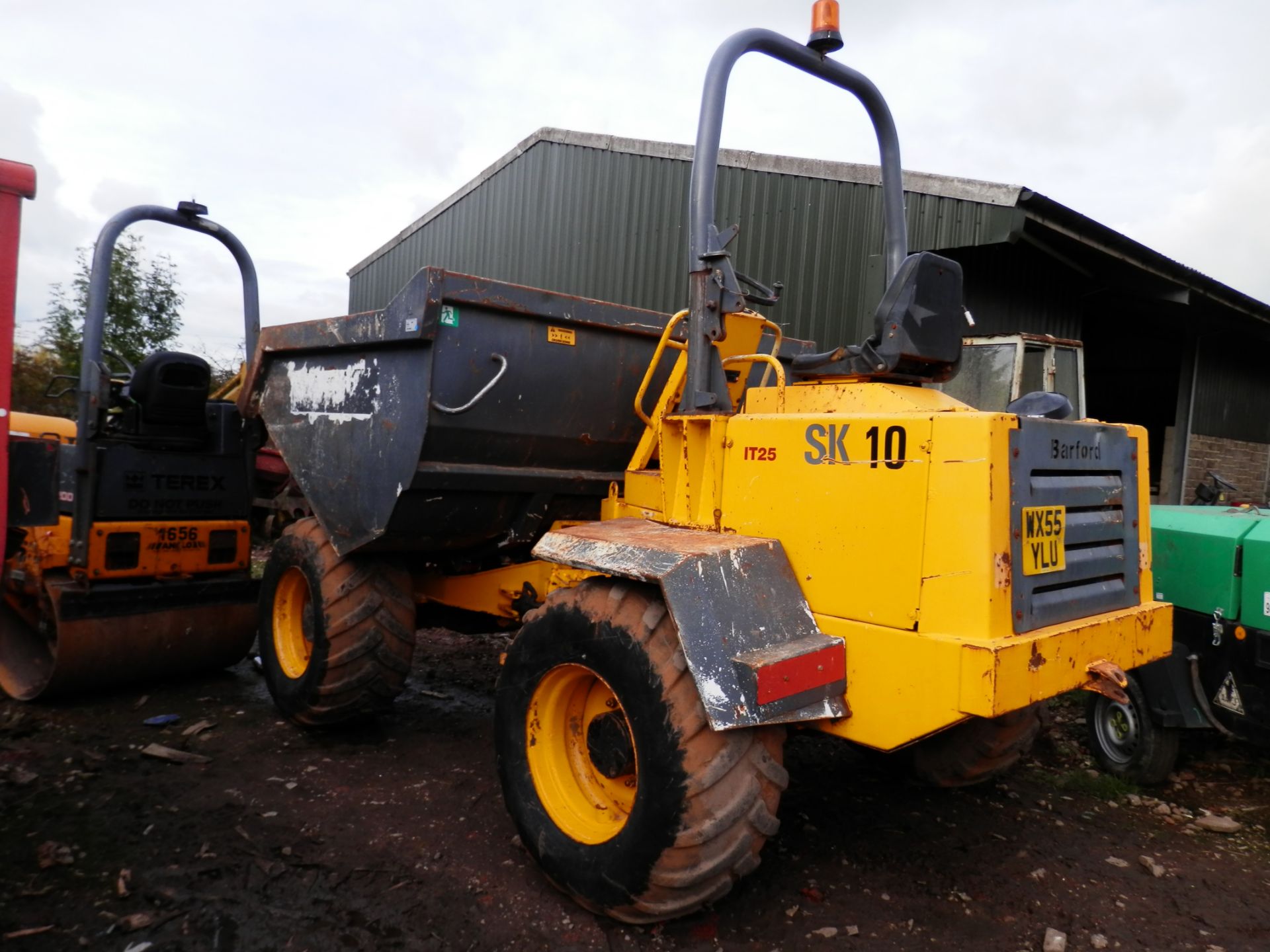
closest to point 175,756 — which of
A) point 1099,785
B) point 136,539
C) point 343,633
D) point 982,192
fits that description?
point 343,633

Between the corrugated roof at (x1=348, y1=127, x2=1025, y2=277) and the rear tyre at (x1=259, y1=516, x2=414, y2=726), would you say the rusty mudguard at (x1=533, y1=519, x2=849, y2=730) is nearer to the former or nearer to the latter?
the rear tyre at (x1=259, y1=516, x2=414, y2=726)

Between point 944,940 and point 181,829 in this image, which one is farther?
point 181,829

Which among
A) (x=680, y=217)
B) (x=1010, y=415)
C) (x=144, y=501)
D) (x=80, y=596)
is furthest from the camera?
(x=680, y=217)

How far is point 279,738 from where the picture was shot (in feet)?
14.3

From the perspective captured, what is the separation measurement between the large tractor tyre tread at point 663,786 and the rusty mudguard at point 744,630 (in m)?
0.09

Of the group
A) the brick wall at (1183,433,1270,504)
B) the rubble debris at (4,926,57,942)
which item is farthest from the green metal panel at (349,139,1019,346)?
the rubble debris at (4,926,57,942)

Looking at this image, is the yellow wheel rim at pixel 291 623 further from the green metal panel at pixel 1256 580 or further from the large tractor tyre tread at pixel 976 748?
the green metal panel at pixel 1256 580

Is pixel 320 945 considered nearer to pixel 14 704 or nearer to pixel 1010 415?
pixel 1010 415

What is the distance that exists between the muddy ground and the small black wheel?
4.4 inches

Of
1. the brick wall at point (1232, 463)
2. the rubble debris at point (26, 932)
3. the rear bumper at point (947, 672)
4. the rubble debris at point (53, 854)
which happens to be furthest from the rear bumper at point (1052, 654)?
the brick wall at point (1232, 463)

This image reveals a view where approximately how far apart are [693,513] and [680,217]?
26.2 ft

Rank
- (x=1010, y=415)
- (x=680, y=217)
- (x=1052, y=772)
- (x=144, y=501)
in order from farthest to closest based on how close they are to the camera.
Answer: (x=680, y=217) < (x=144, y=501) < (x=1052, y=772) < (x=1010, y=415)

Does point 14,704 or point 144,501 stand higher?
point 144,501

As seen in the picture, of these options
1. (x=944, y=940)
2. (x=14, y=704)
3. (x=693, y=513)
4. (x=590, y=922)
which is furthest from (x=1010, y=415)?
(x=14, y=704)
